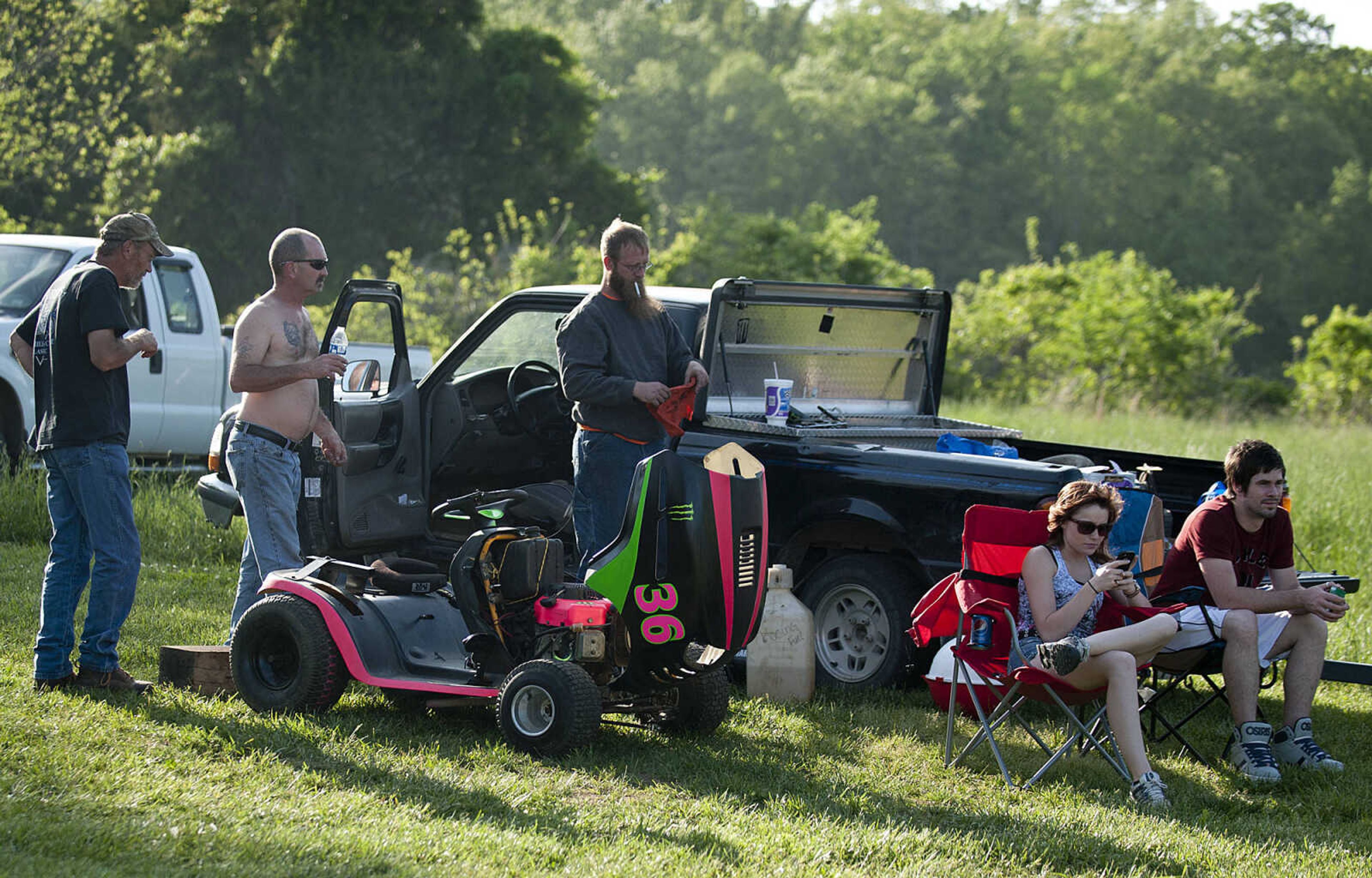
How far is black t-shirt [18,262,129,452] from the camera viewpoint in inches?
217

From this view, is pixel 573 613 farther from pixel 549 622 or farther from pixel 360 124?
pixel 360 124

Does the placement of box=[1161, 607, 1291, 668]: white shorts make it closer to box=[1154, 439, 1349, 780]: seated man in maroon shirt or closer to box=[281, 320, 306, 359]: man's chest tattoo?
box=[1154, 439, 1349, 780]: seated man in maroon shirt

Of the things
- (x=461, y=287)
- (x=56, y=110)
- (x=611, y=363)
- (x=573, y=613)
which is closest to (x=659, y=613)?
(x=573, y=613)

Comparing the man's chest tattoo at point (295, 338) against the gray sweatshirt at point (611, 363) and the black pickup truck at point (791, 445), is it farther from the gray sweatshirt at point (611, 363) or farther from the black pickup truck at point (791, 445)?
the gray sweatshirt at point (611, 363)

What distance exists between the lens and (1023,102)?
7000 centimetres

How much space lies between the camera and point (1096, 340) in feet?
77.8

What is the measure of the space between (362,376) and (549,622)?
220cm

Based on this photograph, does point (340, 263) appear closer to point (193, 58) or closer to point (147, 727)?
point (193, 58)

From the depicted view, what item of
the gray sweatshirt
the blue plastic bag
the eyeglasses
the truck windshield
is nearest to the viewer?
the eyeglasses

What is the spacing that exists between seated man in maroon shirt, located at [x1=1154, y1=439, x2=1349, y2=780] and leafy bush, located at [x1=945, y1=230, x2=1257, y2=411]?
15.7 meters

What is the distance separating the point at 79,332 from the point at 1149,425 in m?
14.2

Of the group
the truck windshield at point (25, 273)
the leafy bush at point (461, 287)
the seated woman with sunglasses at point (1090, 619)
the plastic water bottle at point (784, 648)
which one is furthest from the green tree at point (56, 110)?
the seated woman with sunglasses at point (1090, 619)

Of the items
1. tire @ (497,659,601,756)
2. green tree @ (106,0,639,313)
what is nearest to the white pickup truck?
tire @ (497,659,601,756)

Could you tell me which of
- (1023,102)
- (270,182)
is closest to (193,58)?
(270,182)
